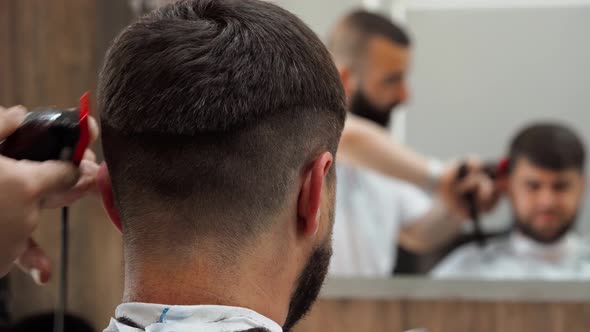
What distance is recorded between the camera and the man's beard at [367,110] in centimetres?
363

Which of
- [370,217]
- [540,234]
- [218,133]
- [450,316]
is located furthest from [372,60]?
[218,133]

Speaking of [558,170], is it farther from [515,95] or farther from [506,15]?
[506,15]

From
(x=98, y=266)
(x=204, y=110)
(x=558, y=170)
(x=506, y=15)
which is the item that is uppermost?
(x=204, y=110)

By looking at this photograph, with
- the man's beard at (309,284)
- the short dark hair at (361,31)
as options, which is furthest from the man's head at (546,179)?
the man's beard at (309,284)

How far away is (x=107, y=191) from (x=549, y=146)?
286 centimetres

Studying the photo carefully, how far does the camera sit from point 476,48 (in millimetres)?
3594

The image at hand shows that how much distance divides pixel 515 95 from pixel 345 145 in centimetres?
77

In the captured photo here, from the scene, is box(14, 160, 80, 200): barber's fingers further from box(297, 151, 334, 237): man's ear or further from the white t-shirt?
the white t-shirt

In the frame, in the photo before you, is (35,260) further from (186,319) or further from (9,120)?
(186,319)

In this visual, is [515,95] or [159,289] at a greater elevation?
[159,289]

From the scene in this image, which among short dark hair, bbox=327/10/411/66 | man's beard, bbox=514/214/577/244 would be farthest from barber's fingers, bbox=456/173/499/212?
short dark hair, bbox=327/10/411/66

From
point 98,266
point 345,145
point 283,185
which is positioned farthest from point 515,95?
point 283,185

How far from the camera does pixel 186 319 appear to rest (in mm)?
977

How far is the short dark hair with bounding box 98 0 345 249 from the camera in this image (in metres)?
1.01
